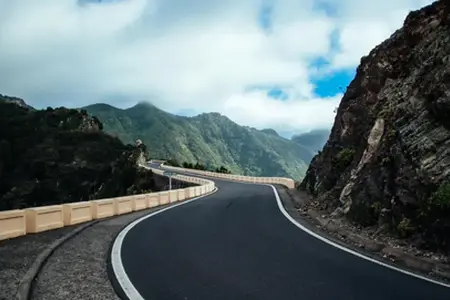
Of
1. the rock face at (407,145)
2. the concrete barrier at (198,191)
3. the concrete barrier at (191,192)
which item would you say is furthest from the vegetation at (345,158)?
the concrete barrier at (198,191)

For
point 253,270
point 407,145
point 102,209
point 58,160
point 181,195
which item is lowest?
point 253,270

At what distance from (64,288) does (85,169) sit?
10003 cm

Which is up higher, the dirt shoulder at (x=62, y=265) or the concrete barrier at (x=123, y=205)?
the concrete barrier at (x=123, y=205)

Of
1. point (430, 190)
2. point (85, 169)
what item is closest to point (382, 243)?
point (430, 190)

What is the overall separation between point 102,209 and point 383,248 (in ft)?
38.4

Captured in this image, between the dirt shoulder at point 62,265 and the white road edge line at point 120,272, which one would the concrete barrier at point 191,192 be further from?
the white road edge line at point 120,272

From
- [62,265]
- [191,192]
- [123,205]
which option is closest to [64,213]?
[123,205]

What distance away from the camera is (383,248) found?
1002 cm

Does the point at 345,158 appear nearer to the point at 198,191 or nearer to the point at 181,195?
the point at 181,195

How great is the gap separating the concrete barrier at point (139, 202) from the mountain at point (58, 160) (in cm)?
6013

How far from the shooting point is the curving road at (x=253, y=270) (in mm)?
6605

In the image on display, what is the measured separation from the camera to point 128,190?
8050cm

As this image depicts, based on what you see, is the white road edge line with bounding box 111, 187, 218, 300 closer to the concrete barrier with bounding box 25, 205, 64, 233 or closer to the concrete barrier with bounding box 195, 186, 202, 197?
the concrete barrier with bounding box 25, 205, 64, 233

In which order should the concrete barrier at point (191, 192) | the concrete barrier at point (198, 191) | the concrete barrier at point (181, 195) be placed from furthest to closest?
the concrete barrier at point (198, 191) → the concrete barrier at point (191, 192) → the concrete barrier at point (181, 195)
